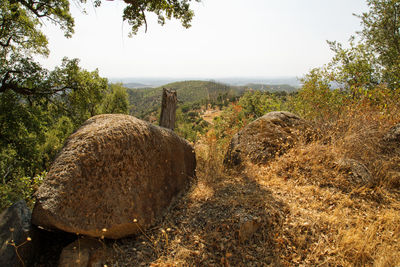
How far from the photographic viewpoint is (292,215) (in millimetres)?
3182

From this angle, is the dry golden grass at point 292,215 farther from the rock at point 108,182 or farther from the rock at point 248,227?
→ the rock at point 108,182

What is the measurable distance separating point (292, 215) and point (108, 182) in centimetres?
282

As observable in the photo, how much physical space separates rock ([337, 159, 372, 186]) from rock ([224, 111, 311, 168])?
1230mm

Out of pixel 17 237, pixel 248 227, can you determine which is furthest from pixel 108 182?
Answer: pixel 248 227

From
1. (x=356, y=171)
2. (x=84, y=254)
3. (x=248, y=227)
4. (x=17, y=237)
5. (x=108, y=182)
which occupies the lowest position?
(x=84, y=254)

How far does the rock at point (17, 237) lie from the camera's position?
2.38 m

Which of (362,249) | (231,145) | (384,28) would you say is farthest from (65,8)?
(384,28)

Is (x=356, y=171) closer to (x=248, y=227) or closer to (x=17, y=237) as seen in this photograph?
(x=248, y=227)

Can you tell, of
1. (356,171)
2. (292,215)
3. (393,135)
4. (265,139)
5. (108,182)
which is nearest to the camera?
(108,182)

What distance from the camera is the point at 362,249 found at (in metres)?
2.54

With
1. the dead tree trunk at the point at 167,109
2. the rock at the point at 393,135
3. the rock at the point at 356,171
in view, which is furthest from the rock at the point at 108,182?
the rock at the point at 393,135

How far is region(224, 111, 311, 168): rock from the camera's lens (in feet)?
16.8

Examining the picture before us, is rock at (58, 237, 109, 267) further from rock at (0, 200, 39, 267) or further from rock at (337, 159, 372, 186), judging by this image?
rock at (337, 159, 372, 186)

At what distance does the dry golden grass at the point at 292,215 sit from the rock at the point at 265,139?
14.2 inches
